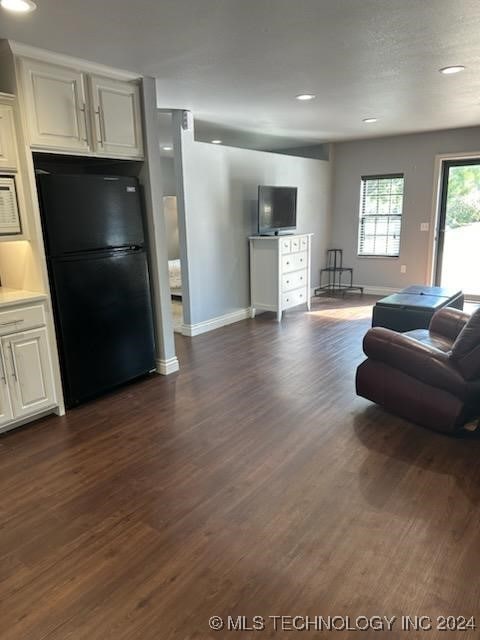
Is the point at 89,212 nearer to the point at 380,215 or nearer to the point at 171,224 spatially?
the point at 171,224

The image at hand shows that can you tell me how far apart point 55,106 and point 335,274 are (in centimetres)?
566

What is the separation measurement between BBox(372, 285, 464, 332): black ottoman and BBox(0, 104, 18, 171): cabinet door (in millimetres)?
3366

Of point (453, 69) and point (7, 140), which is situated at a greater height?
point (453, 69)

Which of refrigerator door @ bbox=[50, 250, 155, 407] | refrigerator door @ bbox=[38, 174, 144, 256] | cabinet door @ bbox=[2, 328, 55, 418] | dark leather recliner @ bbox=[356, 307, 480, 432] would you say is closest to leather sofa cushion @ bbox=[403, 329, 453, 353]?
dark leather recliner @ bbox=[356, 307, 480, 432]

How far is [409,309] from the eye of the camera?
4.21 metres

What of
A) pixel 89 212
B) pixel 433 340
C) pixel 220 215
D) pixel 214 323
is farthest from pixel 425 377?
pixel 220 215

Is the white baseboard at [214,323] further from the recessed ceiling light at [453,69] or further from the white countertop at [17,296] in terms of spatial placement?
the recessed ceiling light at [453,69]

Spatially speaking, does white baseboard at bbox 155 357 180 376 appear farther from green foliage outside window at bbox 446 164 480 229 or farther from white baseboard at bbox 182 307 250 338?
green foliage outside window at bbox 446 164 480 229

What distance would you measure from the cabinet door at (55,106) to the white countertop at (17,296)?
98cm

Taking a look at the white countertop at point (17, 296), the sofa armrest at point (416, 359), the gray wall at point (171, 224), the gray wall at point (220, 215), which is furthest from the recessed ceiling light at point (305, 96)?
the gray wall at point (171, 224)

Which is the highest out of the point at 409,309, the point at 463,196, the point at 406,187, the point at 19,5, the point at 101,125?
the point at 19,5

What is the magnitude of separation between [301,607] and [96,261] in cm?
258

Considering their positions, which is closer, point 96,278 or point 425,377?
point 425,377

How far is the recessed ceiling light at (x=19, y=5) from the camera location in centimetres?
209
